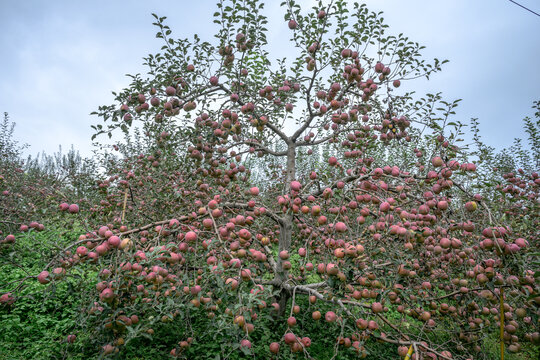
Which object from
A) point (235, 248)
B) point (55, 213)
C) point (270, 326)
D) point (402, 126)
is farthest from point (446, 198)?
point (55, 213)

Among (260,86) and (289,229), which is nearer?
(289,229)

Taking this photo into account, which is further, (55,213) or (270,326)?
(55,213)

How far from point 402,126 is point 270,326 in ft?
9.96

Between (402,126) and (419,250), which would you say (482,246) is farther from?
(402,126)

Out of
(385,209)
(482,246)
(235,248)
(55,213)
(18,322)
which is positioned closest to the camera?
(482,246)

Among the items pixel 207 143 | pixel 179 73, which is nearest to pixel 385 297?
pixel 207 143

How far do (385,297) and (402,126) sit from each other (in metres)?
1.96

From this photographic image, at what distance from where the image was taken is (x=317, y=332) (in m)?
3.97

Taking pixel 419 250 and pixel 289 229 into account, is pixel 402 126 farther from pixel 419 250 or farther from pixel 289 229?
pixel 289 229

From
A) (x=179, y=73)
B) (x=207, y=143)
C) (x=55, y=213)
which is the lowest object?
(x=55, y=213)

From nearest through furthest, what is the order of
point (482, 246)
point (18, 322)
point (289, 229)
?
→ point (482, 246)
point (289, 229)
point (18, 322)

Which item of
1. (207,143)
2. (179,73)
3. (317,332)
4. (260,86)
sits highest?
(260,86)

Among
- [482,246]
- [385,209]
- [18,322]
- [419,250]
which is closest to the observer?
[482,246]

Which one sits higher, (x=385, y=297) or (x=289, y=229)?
(x=289, y=229)
